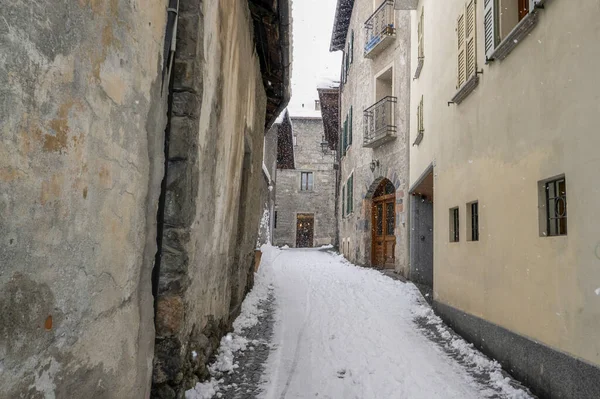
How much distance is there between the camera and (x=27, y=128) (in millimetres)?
1291

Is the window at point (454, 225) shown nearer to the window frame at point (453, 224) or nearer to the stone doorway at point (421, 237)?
the window frame at point (453, 224)

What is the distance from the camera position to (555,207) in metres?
3.47

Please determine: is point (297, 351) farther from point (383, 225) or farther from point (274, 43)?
point (383, 225)

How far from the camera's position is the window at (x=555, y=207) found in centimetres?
335

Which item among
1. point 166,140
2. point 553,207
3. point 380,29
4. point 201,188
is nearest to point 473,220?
point 553,207

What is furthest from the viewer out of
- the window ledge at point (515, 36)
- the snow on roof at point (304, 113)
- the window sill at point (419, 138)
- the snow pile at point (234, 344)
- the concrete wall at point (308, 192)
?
the snow on roof at point (304, 113)

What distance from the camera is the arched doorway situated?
12.2 m

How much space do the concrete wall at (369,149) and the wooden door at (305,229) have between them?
11.2 m

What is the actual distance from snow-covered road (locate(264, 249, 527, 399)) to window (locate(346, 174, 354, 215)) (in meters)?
7.13

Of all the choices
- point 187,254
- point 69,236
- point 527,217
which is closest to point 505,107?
point 527,217

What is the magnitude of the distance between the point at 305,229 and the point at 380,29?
1803 cm

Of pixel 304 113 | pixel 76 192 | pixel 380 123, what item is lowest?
pixel 76 192

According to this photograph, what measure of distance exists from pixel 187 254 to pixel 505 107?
11.0ft

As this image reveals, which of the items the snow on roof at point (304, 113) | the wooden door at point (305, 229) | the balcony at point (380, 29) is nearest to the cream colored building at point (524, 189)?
the balcony at point (380, 29)
